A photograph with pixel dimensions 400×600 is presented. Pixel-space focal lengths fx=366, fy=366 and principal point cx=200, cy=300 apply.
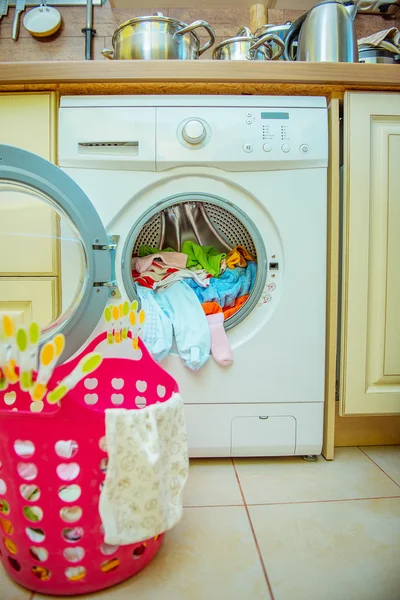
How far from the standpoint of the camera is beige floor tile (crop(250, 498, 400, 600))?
543 mm

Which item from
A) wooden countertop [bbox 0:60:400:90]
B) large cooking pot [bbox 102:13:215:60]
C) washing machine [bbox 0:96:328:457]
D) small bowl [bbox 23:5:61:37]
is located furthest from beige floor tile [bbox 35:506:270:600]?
small bowl [bbox 23:5:61:37]

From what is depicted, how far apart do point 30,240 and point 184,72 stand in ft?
1.73

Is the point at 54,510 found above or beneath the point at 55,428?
beneath

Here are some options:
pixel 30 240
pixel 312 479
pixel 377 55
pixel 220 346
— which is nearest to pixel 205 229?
pixel 220 346

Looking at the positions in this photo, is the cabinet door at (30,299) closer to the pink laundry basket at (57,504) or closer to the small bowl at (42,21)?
the pink laundry basket at (57,504)

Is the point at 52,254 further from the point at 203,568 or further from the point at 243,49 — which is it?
the point at 243,49

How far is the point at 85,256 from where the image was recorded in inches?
32.6

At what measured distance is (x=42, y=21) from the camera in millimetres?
1479

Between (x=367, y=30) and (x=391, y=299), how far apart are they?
4.32ft

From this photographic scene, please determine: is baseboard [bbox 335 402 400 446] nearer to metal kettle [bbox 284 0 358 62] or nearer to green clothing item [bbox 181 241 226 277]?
green clothing item [bbox 181 241 226 277]

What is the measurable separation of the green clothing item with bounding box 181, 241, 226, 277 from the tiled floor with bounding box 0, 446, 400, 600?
0.49 metres

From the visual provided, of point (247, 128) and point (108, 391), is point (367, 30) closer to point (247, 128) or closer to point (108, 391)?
point (247, 128)

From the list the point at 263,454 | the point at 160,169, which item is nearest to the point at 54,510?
the point at 263,454

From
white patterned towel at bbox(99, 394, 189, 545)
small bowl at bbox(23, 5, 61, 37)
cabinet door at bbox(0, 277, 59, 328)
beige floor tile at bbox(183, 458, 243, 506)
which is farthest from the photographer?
small bowl at bbox(23, 5, 61, 37)
